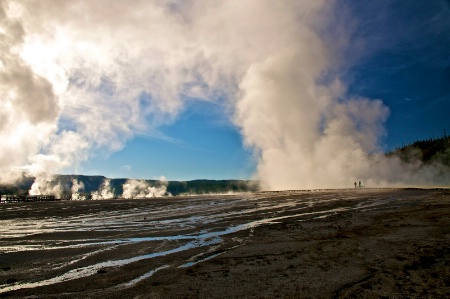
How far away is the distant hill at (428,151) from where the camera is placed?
406 ft

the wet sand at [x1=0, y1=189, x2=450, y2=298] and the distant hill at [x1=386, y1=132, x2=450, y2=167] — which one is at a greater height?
the distant hill at [x1=386, y1=132, x2=450, y2=167]

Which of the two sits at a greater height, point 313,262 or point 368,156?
point 368,156

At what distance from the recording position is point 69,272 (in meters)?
7.77

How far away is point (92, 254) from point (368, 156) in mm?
106926

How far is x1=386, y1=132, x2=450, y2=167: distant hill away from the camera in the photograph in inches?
4878

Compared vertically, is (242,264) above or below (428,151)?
below

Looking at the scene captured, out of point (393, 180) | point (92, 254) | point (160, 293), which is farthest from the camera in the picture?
point (393, 180)

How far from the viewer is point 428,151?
150 metres

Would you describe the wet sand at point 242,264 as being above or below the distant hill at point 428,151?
below

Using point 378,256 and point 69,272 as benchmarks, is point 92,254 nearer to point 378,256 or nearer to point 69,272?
point 69,272

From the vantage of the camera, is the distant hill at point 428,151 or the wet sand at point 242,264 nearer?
the wet sand at point 242,264

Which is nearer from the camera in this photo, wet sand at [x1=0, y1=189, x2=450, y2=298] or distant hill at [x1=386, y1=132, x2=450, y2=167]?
wet sand at [x1=0, y1=189, x2=450, y2=298]

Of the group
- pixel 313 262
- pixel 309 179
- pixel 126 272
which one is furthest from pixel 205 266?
pixel 309 179

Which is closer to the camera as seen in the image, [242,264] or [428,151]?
[242,264]
